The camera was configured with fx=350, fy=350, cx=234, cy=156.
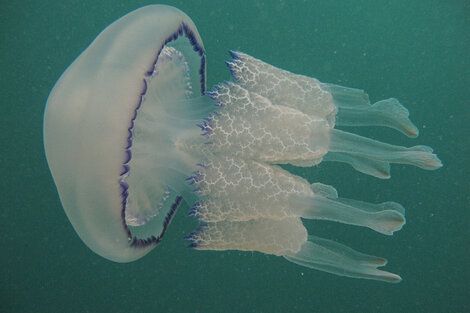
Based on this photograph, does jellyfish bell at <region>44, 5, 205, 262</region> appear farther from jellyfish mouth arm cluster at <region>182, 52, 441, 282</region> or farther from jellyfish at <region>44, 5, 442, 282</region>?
jellyfish mouth arm cluster at <region>182, 52, 441, 282</region>

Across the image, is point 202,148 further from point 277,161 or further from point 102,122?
point 102,122

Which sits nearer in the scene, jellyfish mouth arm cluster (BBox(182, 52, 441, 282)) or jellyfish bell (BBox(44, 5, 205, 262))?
jellyfish bell (BBox(44, 5, 205, 262))

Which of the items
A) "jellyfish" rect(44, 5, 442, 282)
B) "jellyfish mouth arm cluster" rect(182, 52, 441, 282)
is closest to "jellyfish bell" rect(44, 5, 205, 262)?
"jellyfish" rect(44, 5, 442, 282)

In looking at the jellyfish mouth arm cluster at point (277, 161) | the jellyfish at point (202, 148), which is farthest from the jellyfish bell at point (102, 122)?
the jellyfish mouth arm cluster at point (277, 161)

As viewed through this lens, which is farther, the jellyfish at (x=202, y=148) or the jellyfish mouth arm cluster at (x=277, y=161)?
the jellyfish mouth arm cluster at (x=277, y=161)

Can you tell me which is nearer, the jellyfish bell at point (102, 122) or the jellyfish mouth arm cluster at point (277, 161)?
the jellyfish bell at point (102, 122)

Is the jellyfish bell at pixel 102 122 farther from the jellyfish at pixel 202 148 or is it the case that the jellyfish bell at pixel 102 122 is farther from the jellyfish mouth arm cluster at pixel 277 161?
the jellyfish mouth arm cluster at pixel 277 161

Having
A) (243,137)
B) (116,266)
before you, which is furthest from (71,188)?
(116,266)

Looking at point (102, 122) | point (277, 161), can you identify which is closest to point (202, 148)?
point (277, 161)
